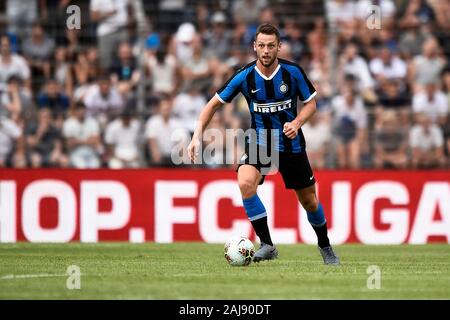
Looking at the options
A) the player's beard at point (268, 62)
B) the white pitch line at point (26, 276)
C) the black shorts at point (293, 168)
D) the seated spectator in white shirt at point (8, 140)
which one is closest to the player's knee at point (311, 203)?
the black shorts at point (293, 168)

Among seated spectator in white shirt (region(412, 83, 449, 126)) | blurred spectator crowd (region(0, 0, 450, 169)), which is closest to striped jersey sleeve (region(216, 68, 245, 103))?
blurred spectator crowd (region(0, 0, 450, 169))

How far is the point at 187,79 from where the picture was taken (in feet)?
57.5

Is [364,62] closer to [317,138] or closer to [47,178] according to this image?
[317,138]

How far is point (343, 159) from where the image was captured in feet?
54.5

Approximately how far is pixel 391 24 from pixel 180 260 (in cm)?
768

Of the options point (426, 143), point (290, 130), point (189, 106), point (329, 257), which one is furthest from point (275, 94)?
point (426, 143)

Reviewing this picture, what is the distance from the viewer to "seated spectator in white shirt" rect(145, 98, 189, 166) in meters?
16.5

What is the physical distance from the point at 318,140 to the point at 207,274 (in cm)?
692

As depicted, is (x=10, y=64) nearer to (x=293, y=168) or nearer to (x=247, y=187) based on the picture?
(x=247, y=187)

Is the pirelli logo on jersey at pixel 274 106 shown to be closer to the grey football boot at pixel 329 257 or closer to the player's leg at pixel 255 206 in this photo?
the player's leg at pixel 255 206

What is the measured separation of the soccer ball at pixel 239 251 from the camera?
35.0 feet
